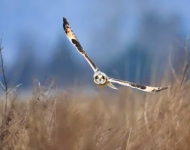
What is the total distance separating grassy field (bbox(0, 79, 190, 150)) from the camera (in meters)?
1.85

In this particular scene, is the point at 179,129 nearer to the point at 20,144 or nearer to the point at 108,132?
the point at 108,132

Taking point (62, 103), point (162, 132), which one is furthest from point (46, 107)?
point (162, 132)

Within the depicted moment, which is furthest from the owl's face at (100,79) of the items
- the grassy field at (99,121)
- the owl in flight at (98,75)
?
the grassy field at (99,121)

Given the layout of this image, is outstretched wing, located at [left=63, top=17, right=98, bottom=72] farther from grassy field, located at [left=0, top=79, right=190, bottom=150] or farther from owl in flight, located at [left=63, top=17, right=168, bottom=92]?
grassy field, located at [left=0, top=79, right=190, bottom=150]

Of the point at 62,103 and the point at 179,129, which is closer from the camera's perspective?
the point at 62,103

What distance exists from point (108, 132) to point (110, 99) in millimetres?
263

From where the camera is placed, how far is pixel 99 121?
208 centimetres

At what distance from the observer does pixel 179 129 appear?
232cm

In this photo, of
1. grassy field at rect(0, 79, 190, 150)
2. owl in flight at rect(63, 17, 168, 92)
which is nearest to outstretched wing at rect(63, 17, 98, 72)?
owl in flight at rect(63, 17, 168, 92)

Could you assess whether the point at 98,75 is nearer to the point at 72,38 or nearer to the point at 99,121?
the point at 72,38

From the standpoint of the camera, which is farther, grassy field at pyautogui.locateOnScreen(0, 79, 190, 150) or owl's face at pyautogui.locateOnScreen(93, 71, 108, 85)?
grassy field at pyautogui.locateOnScreen(0, 79, 190, 150)

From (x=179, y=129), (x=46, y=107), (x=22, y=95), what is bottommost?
(x=179, y=129)

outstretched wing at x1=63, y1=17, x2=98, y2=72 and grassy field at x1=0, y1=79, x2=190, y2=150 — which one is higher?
outstretched wing at x1=63, y1=17, x2=98, y2=72

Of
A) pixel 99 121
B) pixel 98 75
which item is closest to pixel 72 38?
pixel 98 75
